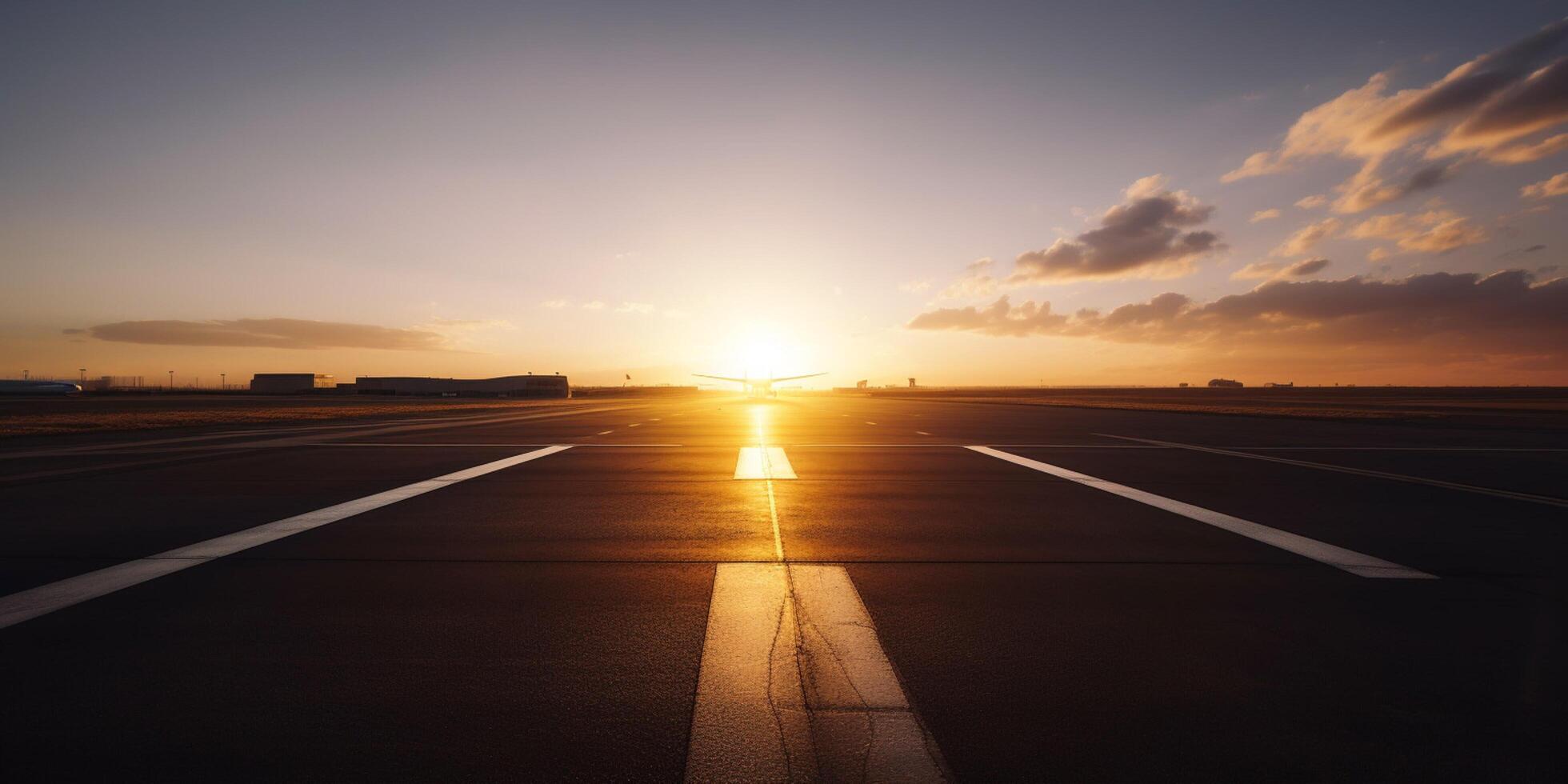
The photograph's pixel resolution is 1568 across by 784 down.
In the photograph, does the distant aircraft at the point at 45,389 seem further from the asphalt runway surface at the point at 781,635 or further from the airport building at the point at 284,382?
the asphalt runway surface at the point at 781,635

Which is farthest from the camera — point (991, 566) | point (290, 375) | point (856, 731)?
point (290, 375)

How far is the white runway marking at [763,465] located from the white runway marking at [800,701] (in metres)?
5.80

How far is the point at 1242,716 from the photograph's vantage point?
2588 millimetres

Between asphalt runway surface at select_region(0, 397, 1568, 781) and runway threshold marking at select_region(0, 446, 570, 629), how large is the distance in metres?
0.04

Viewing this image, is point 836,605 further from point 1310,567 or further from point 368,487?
point 368,487

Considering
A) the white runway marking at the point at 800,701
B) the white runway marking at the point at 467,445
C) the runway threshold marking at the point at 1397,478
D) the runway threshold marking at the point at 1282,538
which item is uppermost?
the runway threshold marking at the point at 1397,478

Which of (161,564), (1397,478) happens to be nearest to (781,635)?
(161,564)

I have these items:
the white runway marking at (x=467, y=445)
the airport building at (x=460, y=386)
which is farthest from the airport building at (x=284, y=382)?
the white runway marking at (x=467, y=445)

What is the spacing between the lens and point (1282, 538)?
570cm

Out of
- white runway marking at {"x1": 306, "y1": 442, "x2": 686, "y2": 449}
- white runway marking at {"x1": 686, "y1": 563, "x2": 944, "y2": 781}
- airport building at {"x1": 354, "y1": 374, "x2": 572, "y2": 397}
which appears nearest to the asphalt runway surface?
white runway marking at {"x1": 686, "y1": 563, "x2": 944, "y2": 781}

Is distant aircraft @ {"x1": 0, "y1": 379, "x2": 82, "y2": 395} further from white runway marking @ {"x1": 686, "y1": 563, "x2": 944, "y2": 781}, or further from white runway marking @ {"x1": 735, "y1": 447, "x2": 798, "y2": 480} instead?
white runway marking @ {"x1": 686, "y1": 563, "x2": 944, "y2": 781}

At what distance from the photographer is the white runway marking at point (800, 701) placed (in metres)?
2.24

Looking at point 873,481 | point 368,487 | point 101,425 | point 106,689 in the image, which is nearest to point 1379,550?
point 873,481

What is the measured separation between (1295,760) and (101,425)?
95.1 feet
